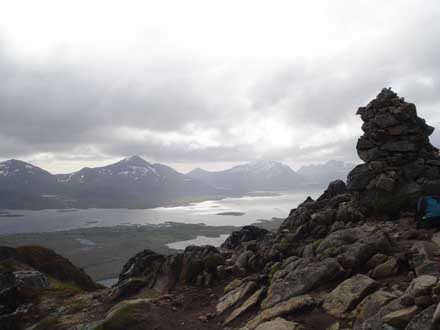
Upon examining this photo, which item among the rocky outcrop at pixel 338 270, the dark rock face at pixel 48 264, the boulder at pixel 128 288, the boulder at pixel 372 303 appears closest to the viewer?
the boulder at pixel 372 303

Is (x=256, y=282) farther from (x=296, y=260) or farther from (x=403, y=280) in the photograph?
(x=403, y=280)

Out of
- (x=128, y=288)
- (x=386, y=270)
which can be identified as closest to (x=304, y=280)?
(x=386, y=270)

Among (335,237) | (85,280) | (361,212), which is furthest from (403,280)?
(85,280)

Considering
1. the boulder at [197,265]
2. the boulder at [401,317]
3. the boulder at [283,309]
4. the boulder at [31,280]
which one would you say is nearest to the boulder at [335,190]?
the boulder at [197,265]

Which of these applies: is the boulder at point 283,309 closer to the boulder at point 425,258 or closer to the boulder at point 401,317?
the boulder at point 401,317

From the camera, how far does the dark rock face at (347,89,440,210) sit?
24375 mm

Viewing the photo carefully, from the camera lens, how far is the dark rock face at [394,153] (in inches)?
960

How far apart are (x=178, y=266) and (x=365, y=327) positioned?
1874 centimetres

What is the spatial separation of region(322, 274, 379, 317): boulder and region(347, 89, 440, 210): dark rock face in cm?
1197

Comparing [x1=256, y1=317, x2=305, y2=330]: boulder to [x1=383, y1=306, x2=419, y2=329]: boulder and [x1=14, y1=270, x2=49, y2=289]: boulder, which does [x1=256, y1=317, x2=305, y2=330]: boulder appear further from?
[x1=14, y1=270, x2=49, y2=289]: boulder

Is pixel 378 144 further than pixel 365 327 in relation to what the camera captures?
Yes

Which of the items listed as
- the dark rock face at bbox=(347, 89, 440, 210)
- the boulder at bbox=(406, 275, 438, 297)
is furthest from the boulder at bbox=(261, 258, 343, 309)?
the dark rock face at bbox=(347, 89, 440, 210)

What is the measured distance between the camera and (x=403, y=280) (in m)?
14.1

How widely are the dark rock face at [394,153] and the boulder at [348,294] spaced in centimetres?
1197
